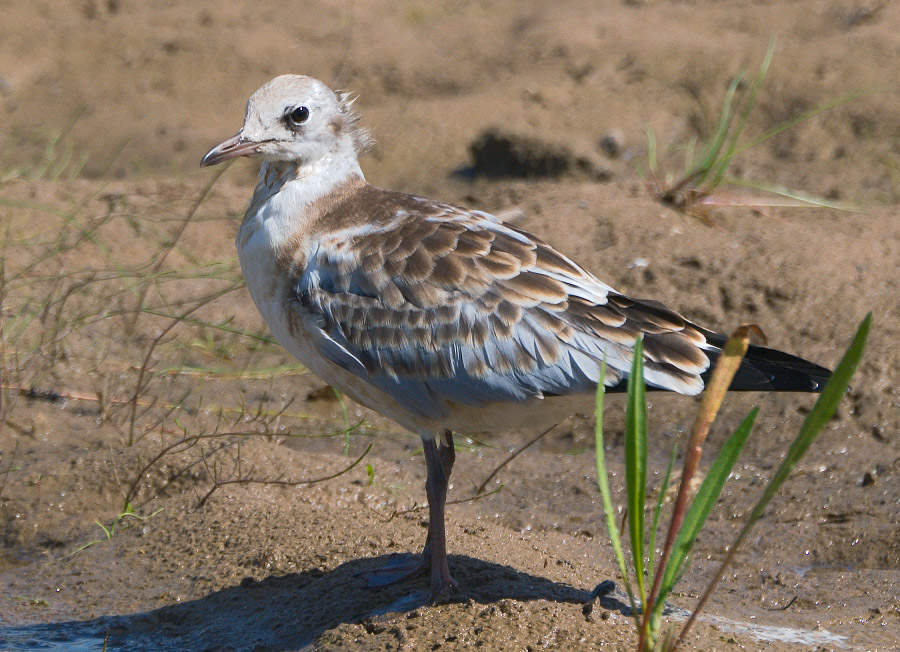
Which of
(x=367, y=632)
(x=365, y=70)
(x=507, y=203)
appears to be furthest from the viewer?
(x=365, y=70)

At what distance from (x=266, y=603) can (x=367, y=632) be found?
583mm

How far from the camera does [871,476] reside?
4.98 meters

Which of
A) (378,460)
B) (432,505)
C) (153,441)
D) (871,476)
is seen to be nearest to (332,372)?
(432,505)

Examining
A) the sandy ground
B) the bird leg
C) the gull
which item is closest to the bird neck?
the gull

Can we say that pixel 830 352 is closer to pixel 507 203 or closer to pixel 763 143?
pixel 507 203

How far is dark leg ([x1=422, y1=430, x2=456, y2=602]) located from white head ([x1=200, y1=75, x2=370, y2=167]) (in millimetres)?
1214

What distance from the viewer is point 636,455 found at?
2955 millimetres

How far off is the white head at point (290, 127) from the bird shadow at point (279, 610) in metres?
1.57

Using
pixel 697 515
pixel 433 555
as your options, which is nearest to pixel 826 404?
pixel 697 515

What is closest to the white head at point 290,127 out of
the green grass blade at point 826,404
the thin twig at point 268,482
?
the thin twig at point 268,482

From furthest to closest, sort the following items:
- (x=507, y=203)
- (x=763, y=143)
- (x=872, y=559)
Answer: (x=763, y=143) < (x=507, y=203) < (x=872, y=559)

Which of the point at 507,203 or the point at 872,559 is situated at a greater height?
the point at 507,203

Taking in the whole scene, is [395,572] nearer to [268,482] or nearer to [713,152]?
[268,482]

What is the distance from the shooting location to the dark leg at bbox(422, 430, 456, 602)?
3732mm
